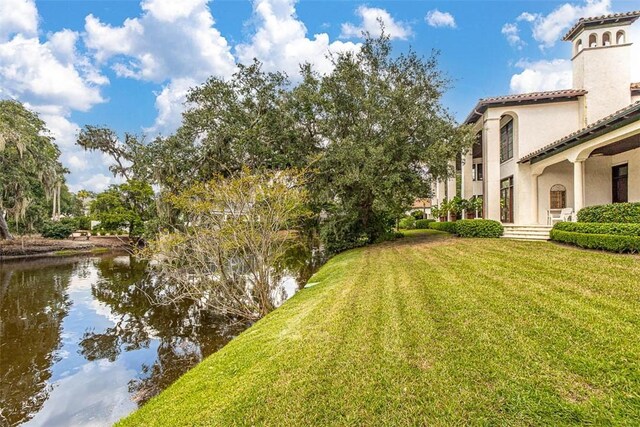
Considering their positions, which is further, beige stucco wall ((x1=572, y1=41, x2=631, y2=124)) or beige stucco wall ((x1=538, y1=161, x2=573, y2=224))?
beige stucco wall ((x1=538, y1=161, x2=573, y2=224))

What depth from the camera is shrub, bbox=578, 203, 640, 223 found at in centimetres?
845

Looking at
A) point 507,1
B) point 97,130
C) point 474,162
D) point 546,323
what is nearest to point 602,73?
point 507,1

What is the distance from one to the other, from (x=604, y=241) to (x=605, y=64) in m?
10.4

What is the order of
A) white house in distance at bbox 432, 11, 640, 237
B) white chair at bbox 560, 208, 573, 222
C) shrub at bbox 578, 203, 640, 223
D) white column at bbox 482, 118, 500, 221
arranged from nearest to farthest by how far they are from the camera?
shrub at bbox 578, 203, 640, 223 < white chair at bbox 560, 208, 573, 222 < white house in distance at bbox 432, 11, 640, 237 < white column at bbox 482, 118, 500, 221

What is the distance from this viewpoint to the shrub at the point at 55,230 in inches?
1051

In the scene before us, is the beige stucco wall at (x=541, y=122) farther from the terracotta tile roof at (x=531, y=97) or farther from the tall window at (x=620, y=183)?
the tall window at (x=620, y=183)

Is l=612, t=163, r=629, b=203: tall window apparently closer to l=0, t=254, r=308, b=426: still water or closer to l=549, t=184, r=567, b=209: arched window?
l=549, t=184, r=567, b=209: arched window

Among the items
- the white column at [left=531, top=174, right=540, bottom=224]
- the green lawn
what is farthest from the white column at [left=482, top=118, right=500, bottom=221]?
the green lawn

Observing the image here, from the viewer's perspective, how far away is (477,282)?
6277 mm

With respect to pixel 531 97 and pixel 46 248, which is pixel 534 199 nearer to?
pixel 531 97

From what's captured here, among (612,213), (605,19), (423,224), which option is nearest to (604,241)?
(612,213)

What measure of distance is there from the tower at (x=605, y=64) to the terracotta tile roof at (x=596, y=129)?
388 cm

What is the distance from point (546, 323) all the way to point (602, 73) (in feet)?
50.5

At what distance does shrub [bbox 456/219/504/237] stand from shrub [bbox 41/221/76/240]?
3133 cm
